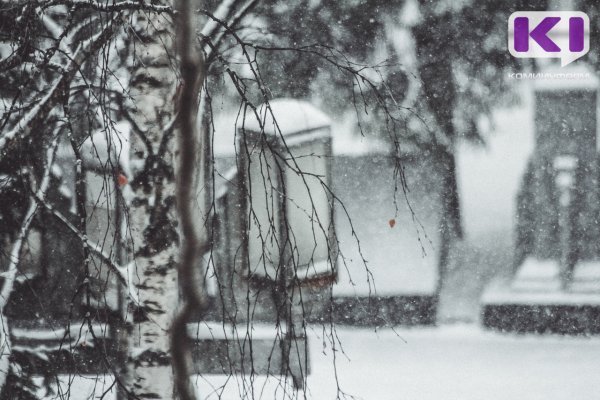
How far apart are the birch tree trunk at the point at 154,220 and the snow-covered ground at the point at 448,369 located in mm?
2255

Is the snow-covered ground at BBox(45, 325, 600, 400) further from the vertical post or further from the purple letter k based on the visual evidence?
the purple letter k

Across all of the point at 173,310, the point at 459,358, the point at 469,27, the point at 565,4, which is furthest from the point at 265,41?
the point at 173,310

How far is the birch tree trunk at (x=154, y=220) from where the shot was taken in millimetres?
2686

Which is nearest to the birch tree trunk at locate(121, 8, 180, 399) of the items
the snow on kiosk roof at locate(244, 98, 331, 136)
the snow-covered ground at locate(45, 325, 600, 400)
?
the snow on kiosk roof at locate(244, 98, 331, 136)

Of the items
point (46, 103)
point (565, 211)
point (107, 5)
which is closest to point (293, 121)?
point (46, 103)

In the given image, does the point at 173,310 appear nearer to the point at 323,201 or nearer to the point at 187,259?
the point at 187,259

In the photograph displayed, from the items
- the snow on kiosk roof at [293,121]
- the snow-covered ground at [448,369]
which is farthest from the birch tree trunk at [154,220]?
the snow-covered ground at [448,369]

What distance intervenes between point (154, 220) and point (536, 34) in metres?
4.94

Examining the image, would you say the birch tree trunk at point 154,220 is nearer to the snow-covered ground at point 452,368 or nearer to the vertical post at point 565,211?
the snow-covered ground at point 452,368

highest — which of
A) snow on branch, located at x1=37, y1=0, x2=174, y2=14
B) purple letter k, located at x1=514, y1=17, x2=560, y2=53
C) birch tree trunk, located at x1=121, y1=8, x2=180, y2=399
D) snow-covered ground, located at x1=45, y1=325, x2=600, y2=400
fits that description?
purple letter k, located at x1=514, y1=17, x2=560, y2=53

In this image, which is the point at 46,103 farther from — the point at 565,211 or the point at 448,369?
the point at 565,211

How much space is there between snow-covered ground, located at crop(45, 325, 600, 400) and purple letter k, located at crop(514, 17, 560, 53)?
9.32 ft

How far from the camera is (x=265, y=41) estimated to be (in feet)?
20.0

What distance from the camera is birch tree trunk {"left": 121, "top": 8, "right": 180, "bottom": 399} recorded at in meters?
2.69
